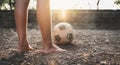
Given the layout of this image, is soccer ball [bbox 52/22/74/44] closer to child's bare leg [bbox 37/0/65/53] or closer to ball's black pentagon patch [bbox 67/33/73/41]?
ball's black pentagon patch [bbox 67/33/73/41]

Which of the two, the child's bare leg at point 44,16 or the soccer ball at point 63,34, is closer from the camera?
the child's bare leg at point 44,16

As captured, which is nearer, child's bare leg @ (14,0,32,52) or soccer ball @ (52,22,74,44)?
child's bare leg @ (14,0,32,52)

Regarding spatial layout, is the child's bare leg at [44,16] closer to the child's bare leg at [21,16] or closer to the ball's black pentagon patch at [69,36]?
the child's bare leg at [21,16]

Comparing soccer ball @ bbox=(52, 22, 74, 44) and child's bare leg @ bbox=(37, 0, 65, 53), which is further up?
child's bare leg @ bbox=(37, 0, 65, 53)

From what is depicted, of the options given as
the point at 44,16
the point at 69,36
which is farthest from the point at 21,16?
the point at 69,36

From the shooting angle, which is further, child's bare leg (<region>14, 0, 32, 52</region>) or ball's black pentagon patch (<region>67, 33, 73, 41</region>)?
Result: ball's black pentagon patch (<region>67, 33, 73, 41</region>)

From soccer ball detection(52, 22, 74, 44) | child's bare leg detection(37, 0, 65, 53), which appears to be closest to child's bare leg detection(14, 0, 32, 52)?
child's bare leg detection(37, 0, 65, 53)

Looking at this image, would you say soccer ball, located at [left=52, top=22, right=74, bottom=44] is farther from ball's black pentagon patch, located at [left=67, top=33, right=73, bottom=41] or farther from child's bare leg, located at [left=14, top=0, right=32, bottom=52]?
child's bare leg, located at [left=14, top=0, right=32, bottom=52]

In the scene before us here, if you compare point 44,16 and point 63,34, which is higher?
point 44,16

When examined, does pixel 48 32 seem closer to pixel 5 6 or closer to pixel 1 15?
pixel 1 15

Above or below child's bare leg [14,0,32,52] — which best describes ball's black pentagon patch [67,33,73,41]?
below

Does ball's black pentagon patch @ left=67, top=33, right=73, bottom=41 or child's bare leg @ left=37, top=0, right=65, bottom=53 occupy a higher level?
child's bare leg @ left=37, top=0, right=65, bottom=53

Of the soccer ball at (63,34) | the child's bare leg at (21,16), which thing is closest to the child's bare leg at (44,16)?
the child's bare leg at (21,16)

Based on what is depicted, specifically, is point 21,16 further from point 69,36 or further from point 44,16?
point 69,36
